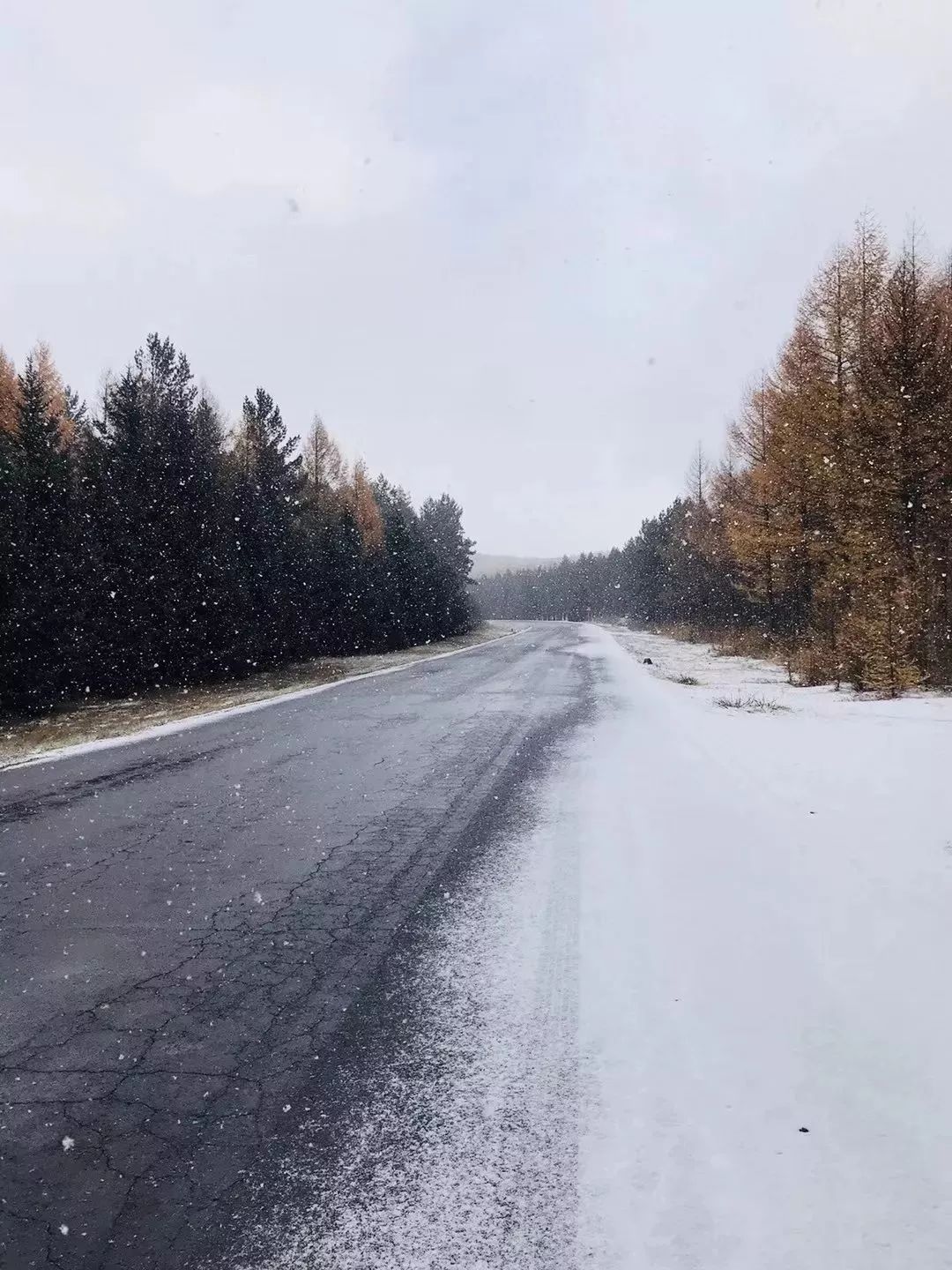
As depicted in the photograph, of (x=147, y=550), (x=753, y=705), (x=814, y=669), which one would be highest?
(x=147, y=550)

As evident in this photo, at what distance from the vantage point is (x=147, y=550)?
20141 millimetres

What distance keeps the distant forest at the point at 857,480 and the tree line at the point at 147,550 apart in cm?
1676

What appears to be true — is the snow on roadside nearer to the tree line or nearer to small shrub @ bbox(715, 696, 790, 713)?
small shrub @ bbox(715, 696, 790, 713)

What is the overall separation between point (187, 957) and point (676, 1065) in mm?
2536

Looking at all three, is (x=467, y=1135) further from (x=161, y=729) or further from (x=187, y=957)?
(x=161, y=729)

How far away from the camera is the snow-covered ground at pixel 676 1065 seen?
2.02m

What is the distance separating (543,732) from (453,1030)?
7.46 meters

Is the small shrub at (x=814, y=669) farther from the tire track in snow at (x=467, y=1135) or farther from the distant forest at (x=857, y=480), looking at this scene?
the tire track in snow at (x=467, y=1135)

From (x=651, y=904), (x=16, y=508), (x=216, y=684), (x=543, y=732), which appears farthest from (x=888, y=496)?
(x=16, y=508)

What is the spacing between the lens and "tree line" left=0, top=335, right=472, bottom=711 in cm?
1656

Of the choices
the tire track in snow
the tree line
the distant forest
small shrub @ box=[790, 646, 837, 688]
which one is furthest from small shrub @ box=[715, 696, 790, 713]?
the tree line

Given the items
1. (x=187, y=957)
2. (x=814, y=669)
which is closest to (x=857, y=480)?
(x=814, y=669)

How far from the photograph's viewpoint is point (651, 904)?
4.36 metres

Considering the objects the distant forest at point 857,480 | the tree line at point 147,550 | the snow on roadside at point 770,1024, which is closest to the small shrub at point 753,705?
the distant forest at point 857,480
